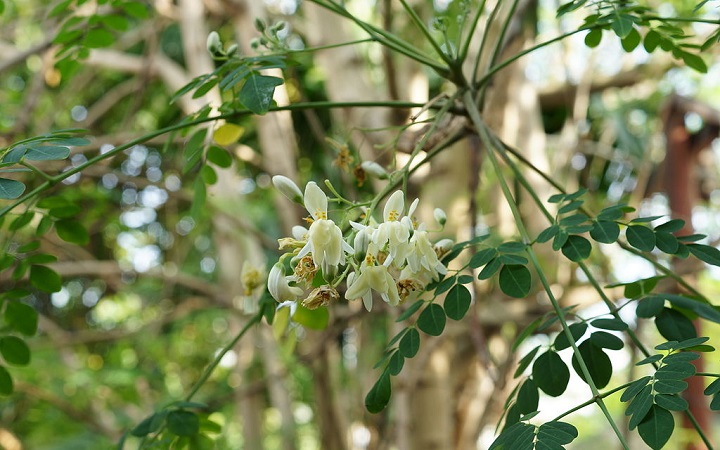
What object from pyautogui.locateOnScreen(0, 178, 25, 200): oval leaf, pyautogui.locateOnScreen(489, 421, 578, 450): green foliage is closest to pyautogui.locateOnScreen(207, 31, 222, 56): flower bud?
pyautogui.locateOnScreen(0, 178, 25, 200): oval leaf

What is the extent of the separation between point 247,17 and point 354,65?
412 millimetres

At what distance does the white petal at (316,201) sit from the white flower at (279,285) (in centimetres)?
5

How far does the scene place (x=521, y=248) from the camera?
1.98 feet

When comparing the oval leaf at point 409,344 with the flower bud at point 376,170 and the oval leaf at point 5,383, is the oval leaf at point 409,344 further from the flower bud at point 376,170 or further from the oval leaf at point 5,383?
the oval leaf at point 5,383

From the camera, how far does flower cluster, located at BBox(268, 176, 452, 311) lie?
1.72 feet

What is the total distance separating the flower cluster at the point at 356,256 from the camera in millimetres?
525

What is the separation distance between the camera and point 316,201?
1.82 feet

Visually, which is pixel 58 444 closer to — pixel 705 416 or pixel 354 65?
pixel 354 65

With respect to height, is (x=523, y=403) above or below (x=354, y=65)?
below

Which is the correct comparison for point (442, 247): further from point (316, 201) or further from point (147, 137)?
point (147, 137)

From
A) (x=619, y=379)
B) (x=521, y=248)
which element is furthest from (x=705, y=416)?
(x=619, y=379)

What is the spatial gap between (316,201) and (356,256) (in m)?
0.06

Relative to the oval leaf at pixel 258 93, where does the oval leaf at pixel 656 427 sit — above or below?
below

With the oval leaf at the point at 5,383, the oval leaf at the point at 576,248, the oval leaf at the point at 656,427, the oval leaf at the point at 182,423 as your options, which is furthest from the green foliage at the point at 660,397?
the oval leaf at the point at 5,383
